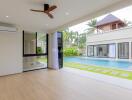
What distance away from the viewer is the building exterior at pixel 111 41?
9.58 metres

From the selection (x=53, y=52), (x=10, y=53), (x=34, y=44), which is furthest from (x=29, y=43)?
(x=53, y=52)

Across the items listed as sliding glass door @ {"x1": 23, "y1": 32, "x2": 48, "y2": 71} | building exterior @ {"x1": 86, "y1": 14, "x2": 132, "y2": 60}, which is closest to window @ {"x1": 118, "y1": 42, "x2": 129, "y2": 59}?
building exterior @ {"x1": 86, "y1": 14, "x2": 132, "y2": 60}

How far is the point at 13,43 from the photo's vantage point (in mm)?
5762

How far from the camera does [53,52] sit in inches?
280

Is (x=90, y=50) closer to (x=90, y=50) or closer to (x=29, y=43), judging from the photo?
(x=90, y=50)

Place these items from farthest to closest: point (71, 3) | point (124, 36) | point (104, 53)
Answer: point (104, 53)
point (124, 36)
point (71, 3)

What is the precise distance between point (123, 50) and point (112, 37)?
1.53 metres

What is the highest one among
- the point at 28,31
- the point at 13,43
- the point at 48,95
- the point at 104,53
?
the point at 28,31

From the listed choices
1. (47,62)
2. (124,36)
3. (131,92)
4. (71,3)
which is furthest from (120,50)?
(71,3)

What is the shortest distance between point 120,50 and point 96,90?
783cm

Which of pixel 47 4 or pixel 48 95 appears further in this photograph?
pixel 47 4

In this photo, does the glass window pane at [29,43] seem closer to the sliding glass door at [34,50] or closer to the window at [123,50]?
the sliding glass door at [34,50]

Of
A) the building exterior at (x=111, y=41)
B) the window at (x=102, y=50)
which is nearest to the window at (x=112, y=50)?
the building exterior at (x=111, y=41)

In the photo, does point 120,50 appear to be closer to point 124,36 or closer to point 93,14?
point 124,36
